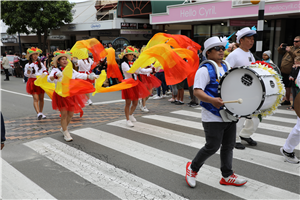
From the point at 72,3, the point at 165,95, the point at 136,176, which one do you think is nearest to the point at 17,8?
the point at 72,3

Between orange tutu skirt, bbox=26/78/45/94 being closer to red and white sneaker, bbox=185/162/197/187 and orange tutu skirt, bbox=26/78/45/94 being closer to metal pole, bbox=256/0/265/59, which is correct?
red and white sneaker, bbox=185/162/197/187

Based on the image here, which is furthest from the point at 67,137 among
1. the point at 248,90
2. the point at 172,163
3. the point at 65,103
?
the point at 248,90

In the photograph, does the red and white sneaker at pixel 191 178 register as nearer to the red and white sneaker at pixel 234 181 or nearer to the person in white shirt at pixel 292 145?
the red and white sneaker at pixel 234 181

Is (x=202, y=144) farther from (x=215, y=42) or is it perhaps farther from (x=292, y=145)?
(x=215, y=42)

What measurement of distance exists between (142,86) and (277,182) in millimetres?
3973

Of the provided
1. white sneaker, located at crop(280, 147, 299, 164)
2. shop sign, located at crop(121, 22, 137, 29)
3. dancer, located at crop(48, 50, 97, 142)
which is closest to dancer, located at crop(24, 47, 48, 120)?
dancer, located at crop(48, 50, 97, 142)

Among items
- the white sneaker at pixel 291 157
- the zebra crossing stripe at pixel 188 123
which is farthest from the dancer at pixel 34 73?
the white sneaker at pixel 291 157

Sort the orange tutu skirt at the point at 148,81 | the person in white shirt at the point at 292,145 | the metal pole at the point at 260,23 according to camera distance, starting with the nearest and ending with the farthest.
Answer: the person in white shirt at the point at 292,145 < the orange tutu skirt at the point at 148,81 < the metal pole at the point at 260,23

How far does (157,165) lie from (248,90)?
2.08m

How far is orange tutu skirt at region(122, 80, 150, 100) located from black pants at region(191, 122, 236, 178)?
3.39 m

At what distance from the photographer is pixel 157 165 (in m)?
4.50

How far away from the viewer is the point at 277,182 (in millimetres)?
3854

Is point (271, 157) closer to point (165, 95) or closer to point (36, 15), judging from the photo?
point (165, 95)

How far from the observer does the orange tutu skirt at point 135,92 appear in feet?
22.2
